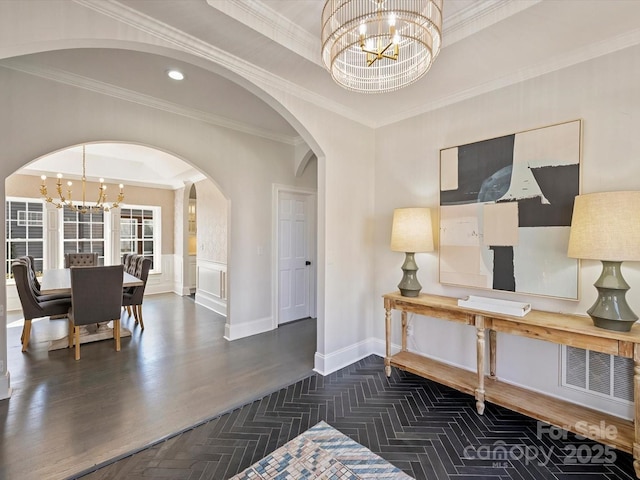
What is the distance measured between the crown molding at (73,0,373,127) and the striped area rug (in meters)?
2.84

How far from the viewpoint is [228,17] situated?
190 cm

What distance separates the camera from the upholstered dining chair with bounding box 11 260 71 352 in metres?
3.42

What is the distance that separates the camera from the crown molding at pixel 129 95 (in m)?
2.64

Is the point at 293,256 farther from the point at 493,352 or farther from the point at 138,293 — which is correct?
the point at 493,352

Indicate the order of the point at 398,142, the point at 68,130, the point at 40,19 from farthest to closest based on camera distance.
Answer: the point at 398,142
the point at 68,130
the point at 40,19

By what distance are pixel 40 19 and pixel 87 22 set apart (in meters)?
0.23

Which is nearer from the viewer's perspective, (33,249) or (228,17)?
(228,17)

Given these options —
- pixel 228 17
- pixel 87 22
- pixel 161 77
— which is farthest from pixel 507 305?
pixel 161 77

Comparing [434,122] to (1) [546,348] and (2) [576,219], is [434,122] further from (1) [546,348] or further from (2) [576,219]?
(1) [546,348]

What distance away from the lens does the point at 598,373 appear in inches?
86.4

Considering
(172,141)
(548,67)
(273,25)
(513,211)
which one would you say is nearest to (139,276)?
(172,141)

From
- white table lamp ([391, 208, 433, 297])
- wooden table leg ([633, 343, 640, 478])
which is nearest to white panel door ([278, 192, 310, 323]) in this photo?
white table lamp ([391, 208, 433, 297])

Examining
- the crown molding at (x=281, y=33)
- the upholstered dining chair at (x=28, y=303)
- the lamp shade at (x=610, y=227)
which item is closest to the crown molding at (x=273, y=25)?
the crown molding at (x=281, y=33)

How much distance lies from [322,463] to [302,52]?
9.60 ft
